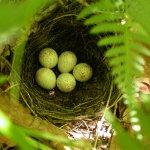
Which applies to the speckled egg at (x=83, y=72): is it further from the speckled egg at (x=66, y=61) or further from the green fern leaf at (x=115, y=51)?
the green fern leaf at (x=115, y=51)

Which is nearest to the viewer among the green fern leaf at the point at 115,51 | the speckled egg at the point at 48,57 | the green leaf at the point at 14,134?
the green leaf at the point at 14,134

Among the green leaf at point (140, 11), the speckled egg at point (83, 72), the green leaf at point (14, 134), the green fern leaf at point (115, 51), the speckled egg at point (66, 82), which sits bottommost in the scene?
the green leaf at point (14, 134)

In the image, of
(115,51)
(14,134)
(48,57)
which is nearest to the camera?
(14,134)

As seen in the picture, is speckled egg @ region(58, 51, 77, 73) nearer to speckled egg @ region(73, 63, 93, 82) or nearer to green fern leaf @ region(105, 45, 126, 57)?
speckled egg @ region(73, 63, 93, 82)

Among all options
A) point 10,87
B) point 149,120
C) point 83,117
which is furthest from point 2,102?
point 149,120

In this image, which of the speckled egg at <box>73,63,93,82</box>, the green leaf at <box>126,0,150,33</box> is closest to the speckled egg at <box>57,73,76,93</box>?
the speckled egg at <box>73,63,93,82</box>

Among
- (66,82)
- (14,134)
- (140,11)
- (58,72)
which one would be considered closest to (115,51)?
(140,11)

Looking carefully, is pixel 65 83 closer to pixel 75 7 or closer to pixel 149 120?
pixel 75 7

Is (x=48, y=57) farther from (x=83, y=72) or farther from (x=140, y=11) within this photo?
(x=140, y=11)

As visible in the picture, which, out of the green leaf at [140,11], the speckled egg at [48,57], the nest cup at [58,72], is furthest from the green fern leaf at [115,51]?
the speckled egg at [48,57]
